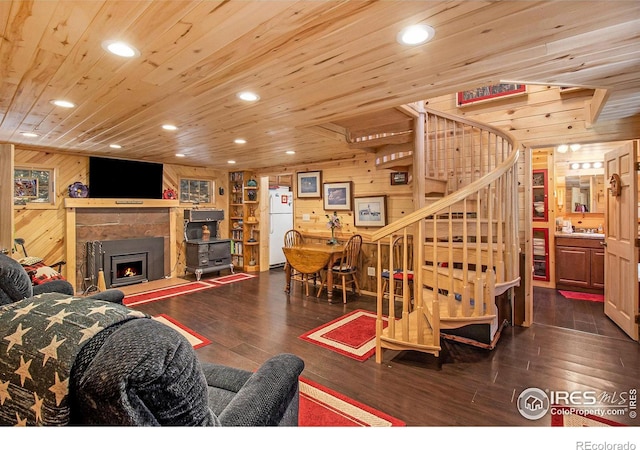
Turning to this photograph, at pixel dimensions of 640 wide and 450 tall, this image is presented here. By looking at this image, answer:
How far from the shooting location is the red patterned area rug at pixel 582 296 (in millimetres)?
4273

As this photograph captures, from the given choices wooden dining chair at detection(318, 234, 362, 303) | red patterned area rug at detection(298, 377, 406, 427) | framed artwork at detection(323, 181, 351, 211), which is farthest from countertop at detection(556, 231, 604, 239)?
red patterned area rug at detection(298, 377, 406, 427)

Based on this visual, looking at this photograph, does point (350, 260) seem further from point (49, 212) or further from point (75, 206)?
point (49, 212)

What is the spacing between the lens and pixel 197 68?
6.05 feet

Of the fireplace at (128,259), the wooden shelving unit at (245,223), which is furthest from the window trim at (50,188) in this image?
the wooden shelving unit at (245,223)

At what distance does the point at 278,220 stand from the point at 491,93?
4518mm

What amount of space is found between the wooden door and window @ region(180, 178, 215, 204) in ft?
20.5

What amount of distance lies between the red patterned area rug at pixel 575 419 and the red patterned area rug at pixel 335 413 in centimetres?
92

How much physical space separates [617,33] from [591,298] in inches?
164

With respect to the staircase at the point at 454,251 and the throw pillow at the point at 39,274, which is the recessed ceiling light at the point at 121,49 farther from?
the throw pillow at the point at 39,274

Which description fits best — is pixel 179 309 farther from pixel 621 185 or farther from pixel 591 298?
pixel 591 298

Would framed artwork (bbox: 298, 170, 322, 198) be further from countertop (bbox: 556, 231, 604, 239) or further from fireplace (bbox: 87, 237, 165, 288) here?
countertop (bbox: 556, 231, 604, 239)

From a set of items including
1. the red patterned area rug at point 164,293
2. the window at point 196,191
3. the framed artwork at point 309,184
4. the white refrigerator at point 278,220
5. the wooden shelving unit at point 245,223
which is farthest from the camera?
the white refrigerator at point 278,220

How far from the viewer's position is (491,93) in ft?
11.7

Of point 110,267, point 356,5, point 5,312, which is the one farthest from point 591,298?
point 110,267
